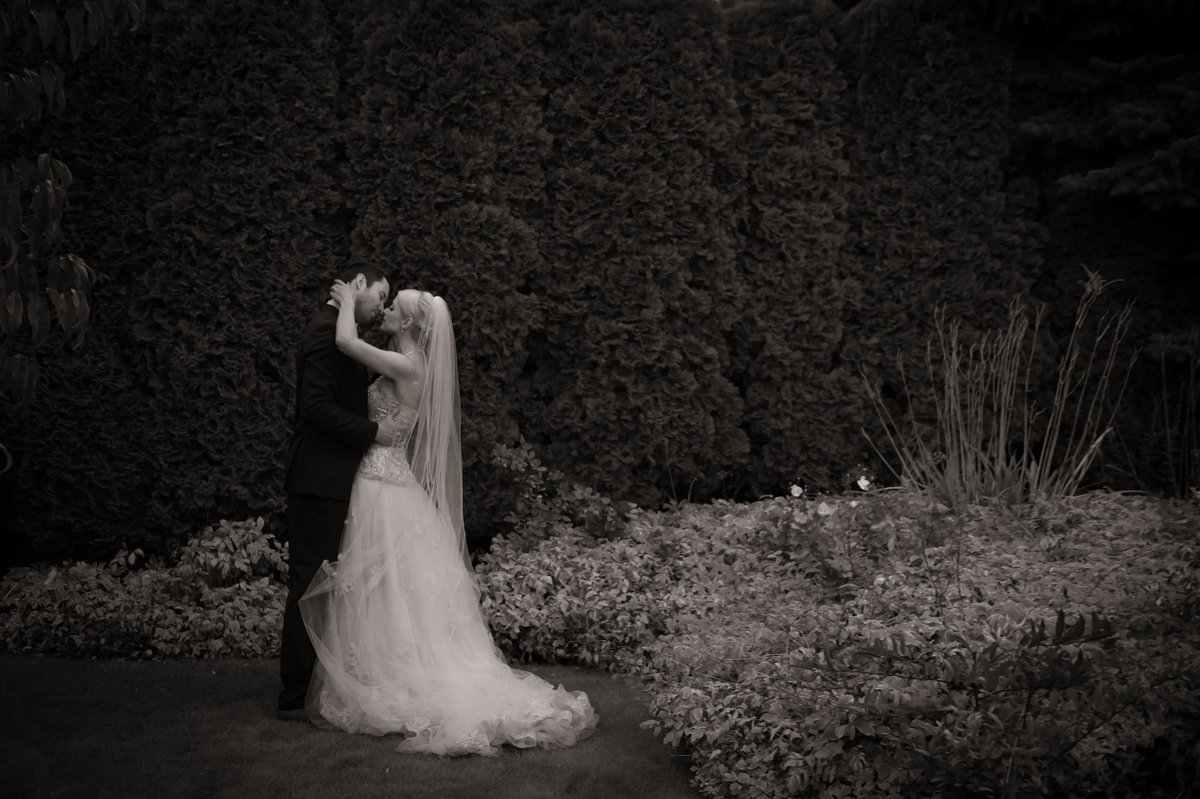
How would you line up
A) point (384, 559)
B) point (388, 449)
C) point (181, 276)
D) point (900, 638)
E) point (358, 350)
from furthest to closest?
point (181, 276) → point (388, 449) → point (384, 559) → point (358, 350) → point (900, 638)

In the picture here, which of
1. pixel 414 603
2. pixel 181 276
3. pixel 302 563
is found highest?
pixel 181 276

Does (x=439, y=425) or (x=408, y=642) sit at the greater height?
(x=439, y=425)

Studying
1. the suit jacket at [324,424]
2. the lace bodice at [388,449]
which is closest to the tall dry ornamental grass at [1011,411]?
the lace bodice at [388,449]

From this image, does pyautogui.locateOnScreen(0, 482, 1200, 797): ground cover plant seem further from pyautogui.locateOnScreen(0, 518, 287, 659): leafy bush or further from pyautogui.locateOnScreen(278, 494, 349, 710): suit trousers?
pyautogui.locateOnScreen(278, 494, 349, 710): suit trousers

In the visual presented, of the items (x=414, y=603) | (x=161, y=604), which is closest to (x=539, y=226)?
(x=414, y=603)

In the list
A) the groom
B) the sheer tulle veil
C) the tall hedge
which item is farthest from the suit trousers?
the tall hedge

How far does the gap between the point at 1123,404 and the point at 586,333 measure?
416 cm

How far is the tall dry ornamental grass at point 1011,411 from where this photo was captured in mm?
6176

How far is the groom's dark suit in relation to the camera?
454cm

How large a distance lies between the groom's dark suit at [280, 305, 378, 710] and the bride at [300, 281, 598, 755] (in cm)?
8

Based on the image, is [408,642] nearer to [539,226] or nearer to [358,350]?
[358,350]

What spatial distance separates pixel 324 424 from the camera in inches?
179

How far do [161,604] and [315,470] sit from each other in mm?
1755

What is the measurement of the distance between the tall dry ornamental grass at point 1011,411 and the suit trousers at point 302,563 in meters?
3.58
